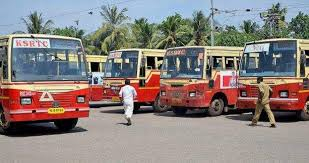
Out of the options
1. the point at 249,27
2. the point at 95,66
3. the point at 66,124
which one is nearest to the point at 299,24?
the point at 249,27

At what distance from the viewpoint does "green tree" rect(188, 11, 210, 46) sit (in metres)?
48.9

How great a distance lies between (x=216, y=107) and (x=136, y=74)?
3.69 metres

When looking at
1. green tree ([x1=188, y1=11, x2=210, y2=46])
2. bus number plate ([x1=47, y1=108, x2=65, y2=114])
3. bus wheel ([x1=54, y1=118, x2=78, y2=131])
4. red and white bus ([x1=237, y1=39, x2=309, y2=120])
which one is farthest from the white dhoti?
green tree ([x1=188, y1=11, x2=210, y2=46])

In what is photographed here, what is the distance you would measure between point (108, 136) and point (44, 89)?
204 centimetres

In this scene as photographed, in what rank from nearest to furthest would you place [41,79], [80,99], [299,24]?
[41,79] < [80,99] < [299,24]

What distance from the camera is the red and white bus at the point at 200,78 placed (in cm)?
1819

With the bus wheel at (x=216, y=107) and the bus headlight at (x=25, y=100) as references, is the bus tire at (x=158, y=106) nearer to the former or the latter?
the bus wheel at (x=216, y=107)

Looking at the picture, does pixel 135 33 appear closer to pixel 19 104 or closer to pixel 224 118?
pixel 224 118

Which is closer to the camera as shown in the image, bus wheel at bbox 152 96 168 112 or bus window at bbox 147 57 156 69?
bus window at bbox 147 57 156 69

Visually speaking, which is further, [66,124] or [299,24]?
[299,24]

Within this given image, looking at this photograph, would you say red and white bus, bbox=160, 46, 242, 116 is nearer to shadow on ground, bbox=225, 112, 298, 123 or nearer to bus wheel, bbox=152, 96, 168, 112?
shadow on ground, bbox=225, 112, 298, 123

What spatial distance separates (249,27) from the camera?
61.5 meters

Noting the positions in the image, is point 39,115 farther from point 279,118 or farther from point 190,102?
point 279,118

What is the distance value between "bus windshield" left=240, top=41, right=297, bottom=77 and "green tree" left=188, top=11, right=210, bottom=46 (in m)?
31.0
